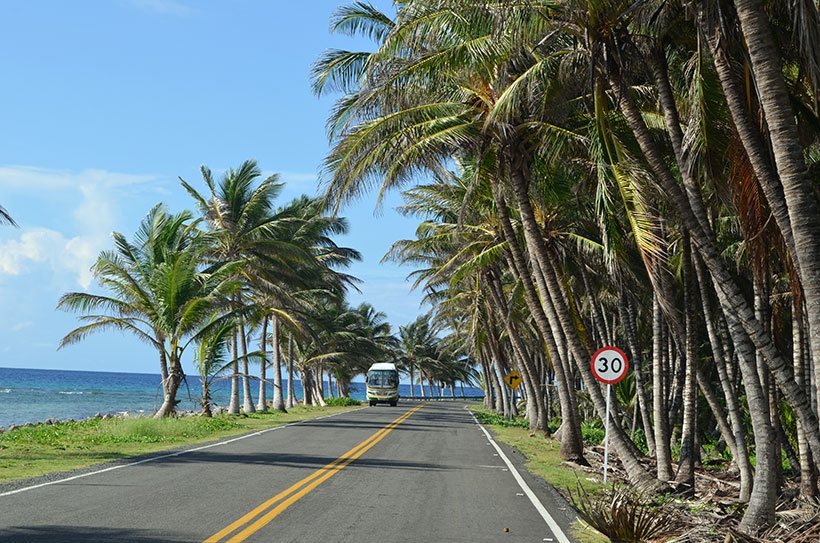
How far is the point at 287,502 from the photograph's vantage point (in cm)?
1090

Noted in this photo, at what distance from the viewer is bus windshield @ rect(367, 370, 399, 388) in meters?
61.1

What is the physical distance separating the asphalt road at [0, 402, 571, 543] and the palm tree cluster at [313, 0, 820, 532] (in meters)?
2.99

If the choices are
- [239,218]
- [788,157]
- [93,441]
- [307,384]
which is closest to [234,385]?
[239,218]

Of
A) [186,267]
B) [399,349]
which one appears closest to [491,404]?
[399,349]

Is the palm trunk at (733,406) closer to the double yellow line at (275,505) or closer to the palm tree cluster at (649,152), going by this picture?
the palm tree cluster at (649,152)

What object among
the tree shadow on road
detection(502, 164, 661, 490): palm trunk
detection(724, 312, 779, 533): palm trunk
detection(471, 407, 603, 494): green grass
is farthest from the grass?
detection(724, 312, 779, 533): palm trunk

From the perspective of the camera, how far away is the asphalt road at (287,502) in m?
8.66

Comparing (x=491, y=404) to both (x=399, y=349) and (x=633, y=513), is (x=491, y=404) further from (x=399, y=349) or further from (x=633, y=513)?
(x=633, y=513)

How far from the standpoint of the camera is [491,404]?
69.7 metres

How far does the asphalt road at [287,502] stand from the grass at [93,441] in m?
1.49

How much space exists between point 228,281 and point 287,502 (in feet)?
70.3

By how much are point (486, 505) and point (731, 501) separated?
20.5ft

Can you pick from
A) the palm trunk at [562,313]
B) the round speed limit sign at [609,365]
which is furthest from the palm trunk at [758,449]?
the palm trunk at [562,313]

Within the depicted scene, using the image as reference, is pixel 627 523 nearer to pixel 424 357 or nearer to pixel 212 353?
pixel 212 353
